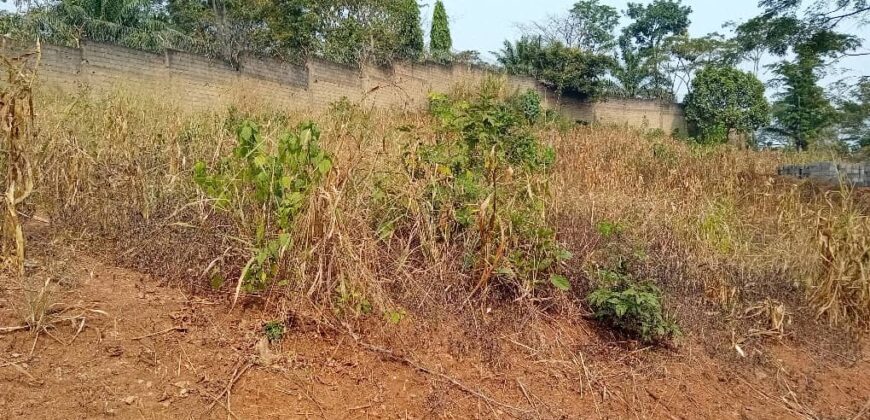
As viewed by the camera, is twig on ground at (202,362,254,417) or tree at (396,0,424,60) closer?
twig on ground at (202,362,254,417)

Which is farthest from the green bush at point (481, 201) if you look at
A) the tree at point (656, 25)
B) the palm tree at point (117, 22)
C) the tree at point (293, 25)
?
the tree at point (656, 25)

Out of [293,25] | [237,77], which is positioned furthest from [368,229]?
[293,25]

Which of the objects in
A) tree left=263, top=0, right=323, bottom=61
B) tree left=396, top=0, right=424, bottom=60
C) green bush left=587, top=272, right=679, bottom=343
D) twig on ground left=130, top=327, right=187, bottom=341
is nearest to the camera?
twig on ground left=130, top=327, right=187, bottom=341

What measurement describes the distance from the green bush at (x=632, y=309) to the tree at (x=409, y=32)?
12500 mm

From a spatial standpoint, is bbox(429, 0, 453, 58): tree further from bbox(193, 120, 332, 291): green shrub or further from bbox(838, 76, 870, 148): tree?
bbox(193, 120, 332, 291): green shrub

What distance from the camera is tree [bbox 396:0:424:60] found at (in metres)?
14.8

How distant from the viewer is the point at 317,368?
2117mm

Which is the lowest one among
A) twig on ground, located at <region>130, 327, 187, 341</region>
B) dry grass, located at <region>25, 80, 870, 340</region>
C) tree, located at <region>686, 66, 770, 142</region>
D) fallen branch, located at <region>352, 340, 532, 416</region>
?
fallen branch, located at <region>352, 340, 532, 416</region>

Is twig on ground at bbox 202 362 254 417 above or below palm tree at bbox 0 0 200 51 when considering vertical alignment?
below

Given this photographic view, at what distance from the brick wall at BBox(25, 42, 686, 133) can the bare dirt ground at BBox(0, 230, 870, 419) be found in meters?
1.91

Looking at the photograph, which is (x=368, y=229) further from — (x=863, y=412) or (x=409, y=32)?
(x=409, y=32)

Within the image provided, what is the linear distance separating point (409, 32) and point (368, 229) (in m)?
13.2

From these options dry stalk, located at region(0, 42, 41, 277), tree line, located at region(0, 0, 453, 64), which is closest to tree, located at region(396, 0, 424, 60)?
tree line, located at region(0, 0, 453, 64)

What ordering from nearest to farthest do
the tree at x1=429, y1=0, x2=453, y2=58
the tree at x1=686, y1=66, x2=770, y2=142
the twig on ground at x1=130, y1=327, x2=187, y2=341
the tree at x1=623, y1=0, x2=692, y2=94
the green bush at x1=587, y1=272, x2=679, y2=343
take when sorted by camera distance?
the twig on ground at x1=130, y1=327, x2=187, y2=341 < the green bush at x1=587, y1=272, x2=679, y2=343 < the tree at x1=429, y1=0, x2=453, y2=58 < the tree at x1=686, y1=66, x2=770, y2=142 < the tree at x1=623, y1=0, x2=692, y2=94
